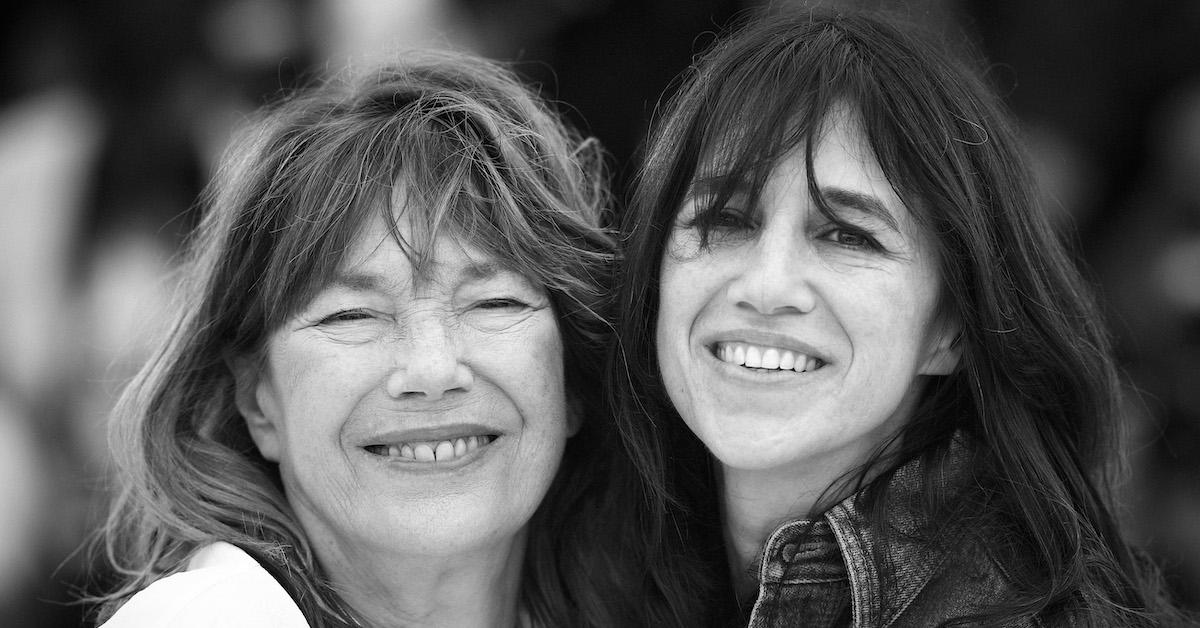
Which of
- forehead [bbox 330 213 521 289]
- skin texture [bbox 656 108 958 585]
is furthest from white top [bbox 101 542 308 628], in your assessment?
skin texture [bbox 656 108 958 585]

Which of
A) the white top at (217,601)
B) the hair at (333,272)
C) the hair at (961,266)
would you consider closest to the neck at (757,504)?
the hair at (961,266)

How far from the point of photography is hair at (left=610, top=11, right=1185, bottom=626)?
6.58 ft

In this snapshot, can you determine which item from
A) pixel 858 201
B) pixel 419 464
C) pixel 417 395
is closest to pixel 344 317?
pixel 417 395

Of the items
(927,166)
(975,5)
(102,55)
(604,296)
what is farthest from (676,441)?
(102,55)

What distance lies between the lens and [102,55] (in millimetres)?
4238

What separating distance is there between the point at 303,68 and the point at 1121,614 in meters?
3.30

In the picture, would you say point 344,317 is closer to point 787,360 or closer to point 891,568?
point 787,360

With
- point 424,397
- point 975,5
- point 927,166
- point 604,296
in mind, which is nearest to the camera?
point 927,166

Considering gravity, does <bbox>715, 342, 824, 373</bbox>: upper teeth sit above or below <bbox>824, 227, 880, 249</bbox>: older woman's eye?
below

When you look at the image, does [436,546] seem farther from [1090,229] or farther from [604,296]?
[1090,229]

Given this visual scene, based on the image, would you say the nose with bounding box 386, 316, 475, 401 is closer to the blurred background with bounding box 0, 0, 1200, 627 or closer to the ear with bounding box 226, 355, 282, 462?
the ear with bounding box 226, 355, 282, 462

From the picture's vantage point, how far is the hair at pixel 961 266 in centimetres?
201

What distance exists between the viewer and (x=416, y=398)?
218 centimetres

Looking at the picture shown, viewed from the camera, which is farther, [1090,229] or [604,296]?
[1090,229]
